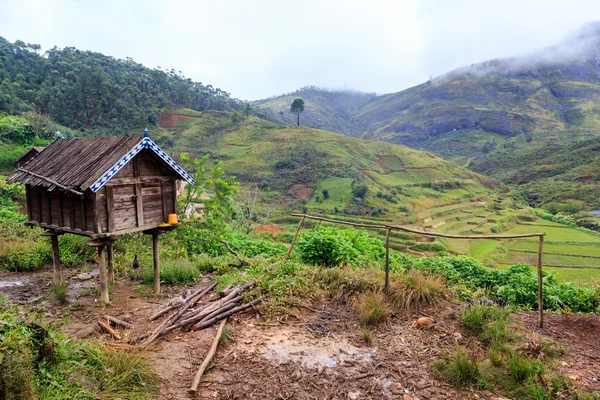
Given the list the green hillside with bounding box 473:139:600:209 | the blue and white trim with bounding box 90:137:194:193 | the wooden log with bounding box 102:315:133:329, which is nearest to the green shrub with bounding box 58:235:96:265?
the wooden log with bounding box 102:315:133:329

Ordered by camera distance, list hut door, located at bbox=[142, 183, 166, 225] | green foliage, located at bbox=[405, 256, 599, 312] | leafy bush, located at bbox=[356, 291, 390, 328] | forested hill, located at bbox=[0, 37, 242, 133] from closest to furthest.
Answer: leafy bush, located at bbox=[356, 291, 390, 328]
hut door, located at bbox=[142, 183, 166, 225]
green foliage, located at bbox=[405, 256, 599, 312]
forested hill, located at bbox=[0, 37, 242, 133]

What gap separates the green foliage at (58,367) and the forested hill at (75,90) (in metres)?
47.8

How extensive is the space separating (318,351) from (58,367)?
3348mm

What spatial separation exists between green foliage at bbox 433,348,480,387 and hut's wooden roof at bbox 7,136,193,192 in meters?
5.66

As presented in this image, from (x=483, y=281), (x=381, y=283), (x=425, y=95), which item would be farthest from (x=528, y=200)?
(x=425, y=95)

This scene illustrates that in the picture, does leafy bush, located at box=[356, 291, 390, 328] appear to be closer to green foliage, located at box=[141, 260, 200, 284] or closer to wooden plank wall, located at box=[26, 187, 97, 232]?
green foliage, located at box=[141, 260, 200, 284]

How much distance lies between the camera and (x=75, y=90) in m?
57.2

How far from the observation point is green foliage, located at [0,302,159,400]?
3.36m

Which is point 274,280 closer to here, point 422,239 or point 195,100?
point 422,239

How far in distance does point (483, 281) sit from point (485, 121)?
129213mm

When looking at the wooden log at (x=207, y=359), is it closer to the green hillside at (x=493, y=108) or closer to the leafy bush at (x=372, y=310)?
the leafy bush at (x=372, y=310)

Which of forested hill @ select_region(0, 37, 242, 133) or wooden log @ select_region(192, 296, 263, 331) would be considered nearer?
wooden log @ select_region(192, 296, 263, 331)

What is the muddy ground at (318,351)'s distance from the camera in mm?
4676

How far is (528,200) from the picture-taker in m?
64.5
